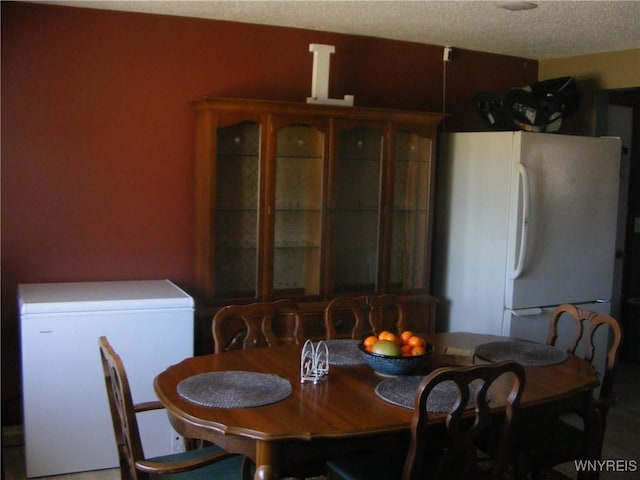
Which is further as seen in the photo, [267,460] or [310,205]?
[310,205]

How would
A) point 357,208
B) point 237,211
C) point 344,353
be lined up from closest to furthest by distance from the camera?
point 344,353 < point 237,211 < point 357,208

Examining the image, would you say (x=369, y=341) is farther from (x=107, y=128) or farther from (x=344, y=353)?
(x=107, y=128)

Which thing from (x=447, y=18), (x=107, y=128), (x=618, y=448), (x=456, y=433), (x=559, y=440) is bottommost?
(x=618, y=448)

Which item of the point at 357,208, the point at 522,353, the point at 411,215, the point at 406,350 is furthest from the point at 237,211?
the point at 522,353

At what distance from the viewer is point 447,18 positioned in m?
3.73

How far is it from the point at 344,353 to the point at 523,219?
1706 mm

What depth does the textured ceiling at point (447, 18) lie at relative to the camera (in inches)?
137

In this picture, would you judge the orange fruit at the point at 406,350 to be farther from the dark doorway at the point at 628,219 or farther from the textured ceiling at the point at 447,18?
the dark doorway at the point at 628,219

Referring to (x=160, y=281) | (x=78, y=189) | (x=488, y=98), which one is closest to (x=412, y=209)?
(x=488, y=98)

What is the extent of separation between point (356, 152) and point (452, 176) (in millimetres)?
768

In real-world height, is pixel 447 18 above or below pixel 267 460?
above

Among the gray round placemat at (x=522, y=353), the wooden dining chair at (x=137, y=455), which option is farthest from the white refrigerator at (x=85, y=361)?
the gray round placemat at (x=522, y=353)

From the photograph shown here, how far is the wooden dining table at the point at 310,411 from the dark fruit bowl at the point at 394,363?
0.15 ft

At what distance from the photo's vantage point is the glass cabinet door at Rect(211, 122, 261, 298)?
3.78 meters
